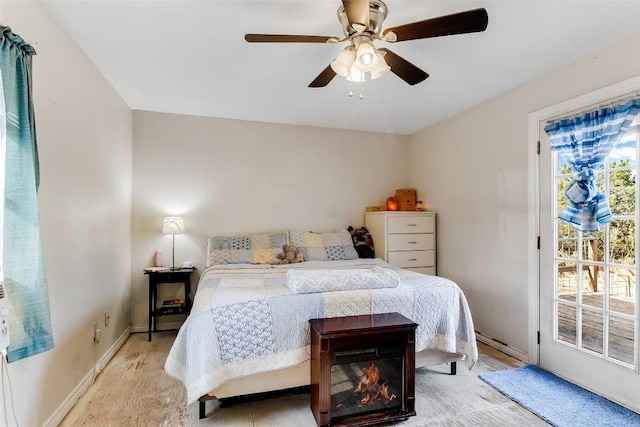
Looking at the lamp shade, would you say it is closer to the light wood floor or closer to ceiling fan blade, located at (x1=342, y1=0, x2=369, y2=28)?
the light wood floor

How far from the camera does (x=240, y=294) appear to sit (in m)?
2.01

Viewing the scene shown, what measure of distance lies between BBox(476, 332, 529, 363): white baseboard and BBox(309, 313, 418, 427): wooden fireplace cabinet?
1.43m

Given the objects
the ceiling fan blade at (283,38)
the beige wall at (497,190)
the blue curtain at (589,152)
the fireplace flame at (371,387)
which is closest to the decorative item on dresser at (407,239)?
the beige wall at (497,190)

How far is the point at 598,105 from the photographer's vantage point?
2.22 metres

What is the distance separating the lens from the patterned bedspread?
1.81 m

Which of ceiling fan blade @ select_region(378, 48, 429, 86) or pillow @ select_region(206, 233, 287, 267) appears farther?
pillow @ select_region(206, 233, 287, 267)

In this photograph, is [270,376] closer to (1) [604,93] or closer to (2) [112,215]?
(2) [112,215]

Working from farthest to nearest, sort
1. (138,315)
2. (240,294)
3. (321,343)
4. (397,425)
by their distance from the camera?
1. (138,315)
2. (240,294)
3. (397,425)
4. (321,343)

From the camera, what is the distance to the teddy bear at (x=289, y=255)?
3439 millimetres

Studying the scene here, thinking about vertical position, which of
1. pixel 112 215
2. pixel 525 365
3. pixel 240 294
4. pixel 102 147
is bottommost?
pixel 525 365

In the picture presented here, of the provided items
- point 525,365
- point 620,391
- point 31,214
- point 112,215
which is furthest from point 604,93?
point 112,215

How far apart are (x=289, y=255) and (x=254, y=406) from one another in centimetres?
159

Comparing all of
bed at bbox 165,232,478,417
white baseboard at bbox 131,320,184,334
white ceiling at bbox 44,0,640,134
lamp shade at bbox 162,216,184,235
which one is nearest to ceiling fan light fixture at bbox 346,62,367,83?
white ceiling at bbox 44,0,640,134

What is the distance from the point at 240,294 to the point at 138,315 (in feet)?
7.11
